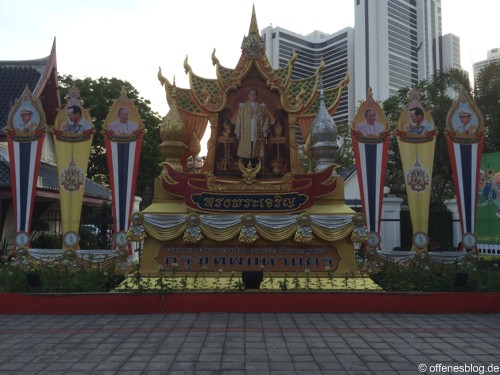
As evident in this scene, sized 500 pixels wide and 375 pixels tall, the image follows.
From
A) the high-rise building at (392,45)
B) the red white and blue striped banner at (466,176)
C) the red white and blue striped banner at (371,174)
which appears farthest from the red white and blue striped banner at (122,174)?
the high-rise building at (392,45)

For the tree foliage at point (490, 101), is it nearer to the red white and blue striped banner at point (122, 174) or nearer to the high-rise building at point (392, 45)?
the red white and blue striped banner at point (122, 174)

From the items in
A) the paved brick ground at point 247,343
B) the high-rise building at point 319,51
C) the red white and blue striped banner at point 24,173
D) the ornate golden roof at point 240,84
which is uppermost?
the high-rise building at point 319,51

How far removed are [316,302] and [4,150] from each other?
12.4 meters

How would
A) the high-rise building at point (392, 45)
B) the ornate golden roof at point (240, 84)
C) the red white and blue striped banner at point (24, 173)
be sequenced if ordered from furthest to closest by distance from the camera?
1. the high-rise building at point (392, 45)
2. the ornate golden roof at point (240, 84)
3. the red white and blue striped banner at point (24, 173)

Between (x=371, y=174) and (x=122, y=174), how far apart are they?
6249 millimetres

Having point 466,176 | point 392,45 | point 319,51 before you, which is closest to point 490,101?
point 466,176

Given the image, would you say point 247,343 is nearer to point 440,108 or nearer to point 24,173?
point 24,173

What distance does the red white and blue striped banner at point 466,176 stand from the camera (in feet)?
33.3

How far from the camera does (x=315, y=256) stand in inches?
386

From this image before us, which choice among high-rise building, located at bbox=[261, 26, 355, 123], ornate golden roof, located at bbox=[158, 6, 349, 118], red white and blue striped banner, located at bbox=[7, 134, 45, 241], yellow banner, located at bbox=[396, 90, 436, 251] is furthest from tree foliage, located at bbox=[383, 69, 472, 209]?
high-rise building, located at bbox=[261, 26, 355, 123]

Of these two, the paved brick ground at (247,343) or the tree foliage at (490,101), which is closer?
the paved brick ground at (247,343)

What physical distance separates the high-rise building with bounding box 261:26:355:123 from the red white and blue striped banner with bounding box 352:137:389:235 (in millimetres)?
44004

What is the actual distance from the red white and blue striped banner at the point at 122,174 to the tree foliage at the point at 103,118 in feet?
42.5

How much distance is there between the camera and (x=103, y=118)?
23469 millimetres
